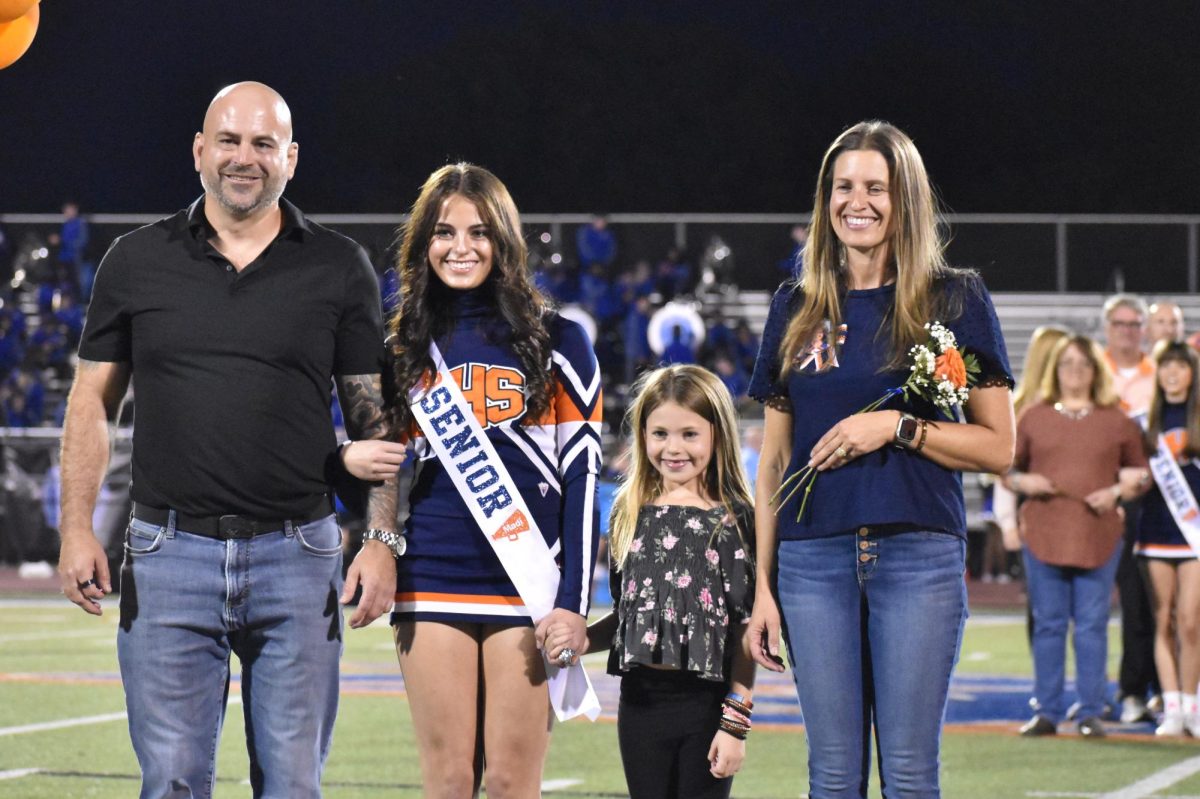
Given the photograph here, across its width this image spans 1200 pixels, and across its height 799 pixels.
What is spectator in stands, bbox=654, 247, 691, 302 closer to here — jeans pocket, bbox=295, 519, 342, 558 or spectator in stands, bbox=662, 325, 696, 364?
spectator in stands, bbox=662, 325, 696, 364

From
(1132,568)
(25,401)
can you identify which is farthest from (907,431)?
(25,401)

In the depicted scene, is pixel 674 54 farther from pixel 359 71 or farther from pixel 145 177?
pixel 145 177

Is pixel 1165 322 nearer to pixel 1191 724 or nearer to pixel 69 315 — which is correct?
pixel 1191 724

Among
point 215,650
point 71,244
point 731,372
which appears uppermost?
point 71,244

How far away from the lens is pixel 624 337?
73.8 ft

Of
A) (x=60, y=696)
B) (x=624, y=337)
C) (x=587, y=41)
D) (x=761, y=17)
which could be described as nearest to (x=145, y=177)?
(x=587, y=41)

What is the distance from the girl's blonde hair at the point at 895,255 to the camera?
13.0 ft

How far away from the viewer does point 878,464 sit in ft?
12.9

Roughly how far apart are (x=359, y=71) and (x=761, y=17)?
8580 mm

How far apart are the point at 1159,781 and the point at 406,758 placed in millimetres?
3076

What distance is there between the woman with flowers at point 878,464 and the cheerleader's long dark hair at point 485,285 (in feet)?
1.96

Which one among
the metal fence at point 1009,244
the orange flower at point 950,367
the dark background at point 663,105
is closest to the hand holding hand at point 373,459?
the orange flower at point 950,367

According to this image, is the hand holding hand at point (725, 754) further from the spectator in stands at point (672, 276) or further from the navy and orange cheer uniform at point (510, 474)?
the spectator in stands at point (672, 276)

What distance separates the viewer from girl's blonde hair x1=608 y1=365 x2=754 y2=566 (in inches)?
185
